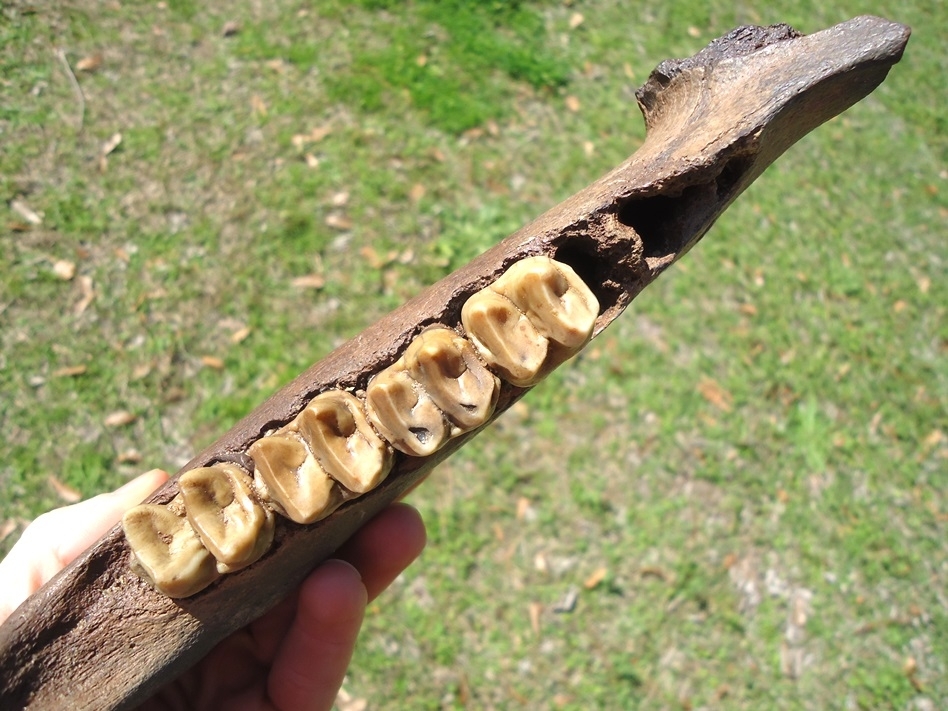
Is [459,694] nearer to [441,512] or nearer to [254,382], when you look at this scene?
[441,512]

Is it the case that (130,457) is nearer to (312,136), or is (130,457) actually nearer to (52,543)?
(52,543)

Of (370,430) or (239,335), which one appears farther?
(239,335)

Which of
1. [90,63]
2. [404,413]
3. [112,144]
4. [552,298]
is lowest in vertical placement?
[404,413]

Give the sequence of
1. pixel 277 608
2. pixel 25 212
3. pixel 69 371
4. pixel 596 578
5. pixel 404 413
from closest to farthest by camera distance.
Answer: pixel 404 413 → pixel 277 608 → pixel 69 371 → pixel 596 578 → pixel 25 212

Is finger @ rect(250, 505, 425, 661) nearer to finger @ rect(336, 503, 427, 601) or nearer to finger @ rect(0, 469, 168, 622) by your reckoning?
finger @ rect(336, 503, 427, 601)

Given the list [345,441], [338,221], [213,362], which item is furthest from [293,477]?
[338,221]

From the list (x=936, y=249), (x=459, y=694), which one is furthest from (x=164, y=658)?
(x=936, y=249)

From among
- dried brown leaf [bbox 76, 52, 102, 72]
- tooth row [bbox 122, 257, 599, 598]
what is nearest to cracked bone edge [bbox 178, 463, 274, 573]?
tooth row [bbox 122, 257, 599, 598]
